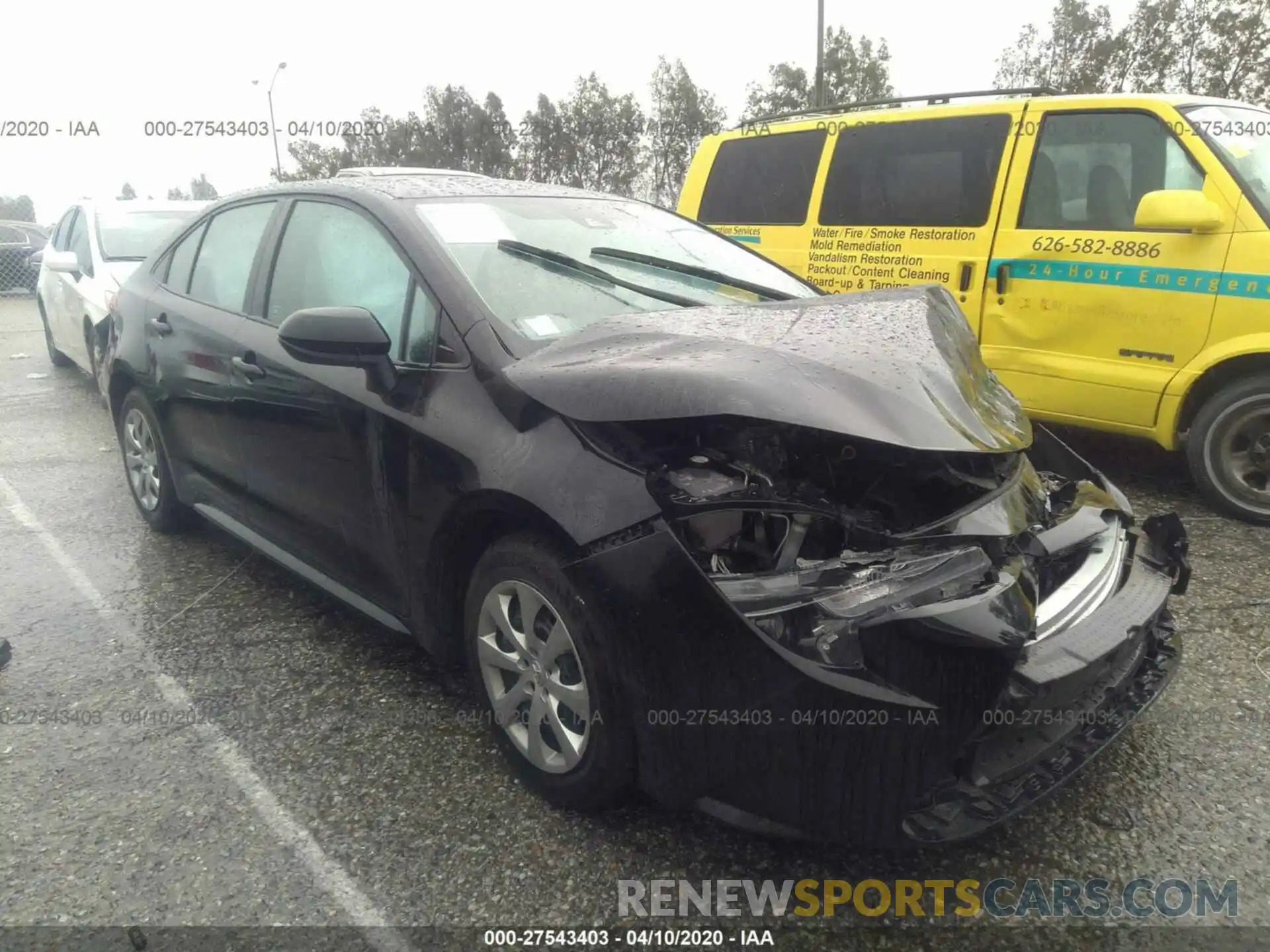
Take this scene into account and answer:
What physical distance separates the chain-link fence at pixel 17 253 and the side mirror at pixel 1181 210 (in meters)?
18.8

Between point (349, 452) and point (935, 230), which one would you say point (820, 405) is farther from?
point (935, 230)

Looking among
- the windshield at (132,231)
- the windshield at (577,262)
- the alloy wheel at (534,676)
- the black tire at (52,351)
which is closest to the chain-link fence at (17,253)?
the black tire at (52,351)

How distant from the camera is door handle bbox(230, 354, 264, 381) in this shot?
313 centimetres

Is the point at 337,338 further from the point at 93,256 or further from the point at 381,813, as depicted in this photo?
the point at 93,256

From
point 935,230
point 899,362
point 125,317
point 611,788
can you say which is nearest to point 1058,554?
point 899,362

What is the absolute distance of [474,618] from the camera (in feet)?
7.97

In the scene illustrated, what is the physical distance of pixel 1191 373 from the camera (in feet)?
13.5

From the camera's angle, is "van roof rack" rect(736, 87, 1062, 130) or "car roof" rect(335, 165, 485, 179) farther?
"van roof rack" rect(736, 87, 1062, 130)

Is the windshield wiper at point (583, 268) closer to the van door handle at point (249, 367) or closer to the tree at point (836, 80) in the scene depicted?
the van door handle at point (249, 367)

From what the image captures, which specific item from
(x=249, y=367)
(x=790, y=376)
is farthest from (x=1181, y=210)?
(x=249, y=367)

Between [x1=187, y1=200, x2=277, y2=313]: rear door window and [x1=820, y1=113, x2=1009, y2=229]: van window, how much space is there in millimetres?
3379

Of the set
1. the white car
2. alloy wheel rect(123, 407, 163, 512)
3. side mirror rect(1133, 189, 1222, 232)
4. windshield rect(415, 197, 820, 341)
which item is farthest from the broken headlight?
the white car

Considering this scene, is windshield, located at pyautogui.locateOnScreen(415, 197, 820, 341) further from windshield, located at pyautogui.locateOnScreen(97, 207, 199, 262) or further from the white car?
windshield, located at pyautogui.locateOnScreen(97, 207, 199, 262)

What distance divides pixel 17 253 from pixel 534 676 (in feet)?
65.0
